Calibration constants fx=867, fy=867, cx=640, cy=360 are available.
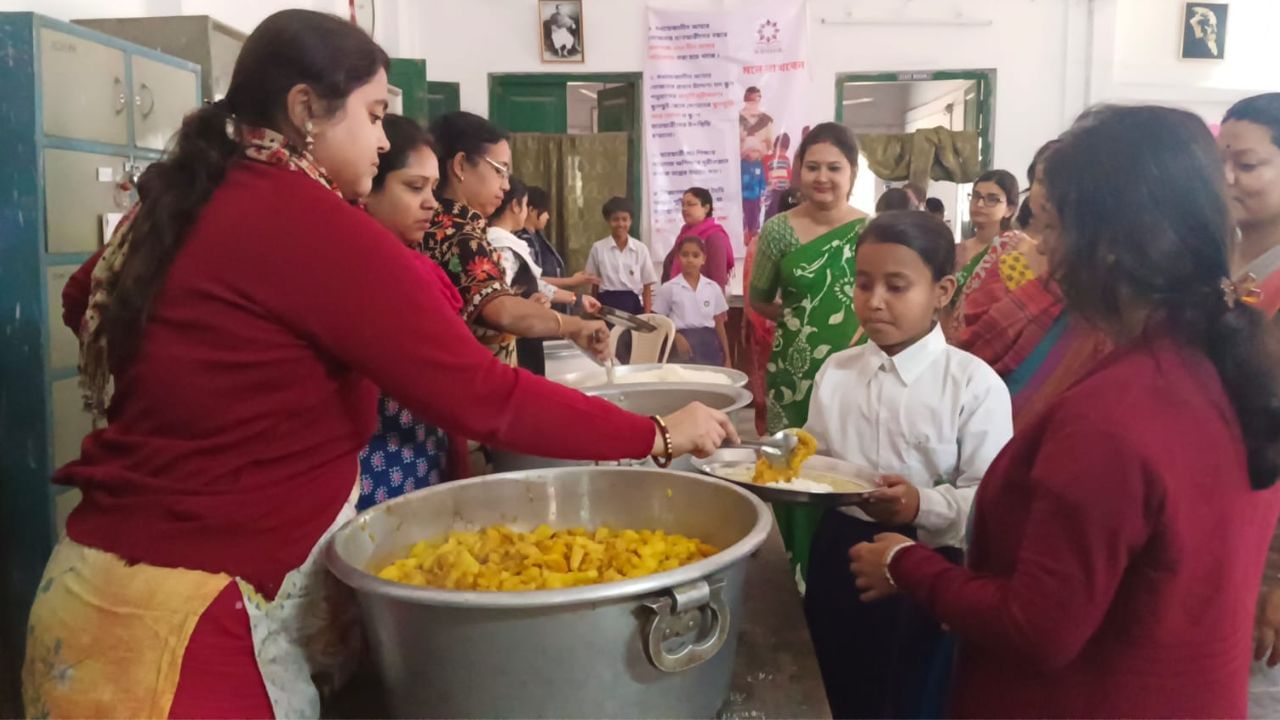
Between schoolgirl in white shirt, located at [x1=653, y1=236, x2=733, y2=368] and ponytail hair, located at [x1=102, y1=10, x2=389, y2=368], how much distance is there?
4.35 meters

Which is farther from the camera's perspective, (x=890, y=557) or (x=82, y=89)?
(x=82, y=89)

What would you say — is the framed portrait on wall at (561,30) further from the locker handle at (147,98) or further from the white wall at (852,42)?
the locker handle at (147,98)

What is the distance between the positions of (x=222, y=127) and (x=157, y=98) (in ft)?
5.57

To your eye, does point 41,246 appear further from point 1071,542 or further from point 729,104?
point 729,104

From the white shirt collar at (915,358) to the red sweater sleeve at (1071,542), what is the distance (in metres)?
0.66

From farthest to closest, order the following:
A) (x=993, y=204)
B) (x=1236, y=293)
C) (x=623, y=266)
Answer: (x=623, y=266)
(x=993, y=204)
(x=1236, y=293)

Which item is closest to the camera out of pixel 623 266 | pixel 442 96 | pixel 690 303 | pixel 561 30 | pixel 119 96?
pixel 119 96

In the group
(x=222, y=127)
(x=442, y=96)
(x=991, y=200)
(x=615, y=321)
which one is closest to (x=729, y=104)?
(x=442, y=96)

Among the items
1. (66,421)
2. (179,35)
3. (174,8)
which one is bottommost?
(66,421)

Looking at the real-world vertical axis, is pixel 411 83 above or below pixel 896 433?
above

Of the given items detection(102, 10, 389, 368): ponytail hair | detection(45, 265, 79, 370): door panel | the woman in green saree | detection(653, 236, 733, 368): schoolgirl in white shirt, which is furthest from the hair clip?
detection(653, 236, 733, 368): schoolgirl in white shirt

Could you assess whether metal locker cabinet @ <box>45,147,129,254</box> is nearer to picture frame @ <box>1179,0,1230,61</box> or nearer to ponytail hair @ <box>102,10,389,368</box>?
ponytail hair @ <box>102,10,389,368</box>

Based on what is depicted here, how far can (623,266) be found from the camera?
5.87 metres

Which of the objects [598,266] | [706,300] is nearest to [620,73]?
[598,266]
